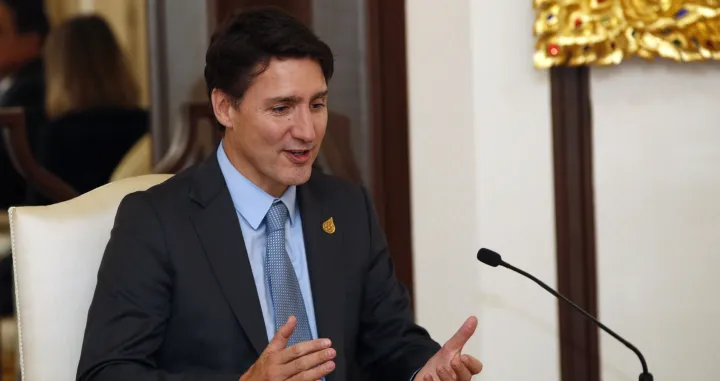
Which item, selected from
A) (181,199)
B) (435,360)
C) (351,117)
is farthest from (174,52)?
(435,360)

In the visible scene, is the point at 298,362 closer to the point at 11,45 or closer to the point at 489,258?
the point at 489,258

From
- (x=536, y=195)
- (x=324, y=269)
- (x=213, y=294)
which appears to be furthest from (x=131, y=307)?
(x=536, y=195)

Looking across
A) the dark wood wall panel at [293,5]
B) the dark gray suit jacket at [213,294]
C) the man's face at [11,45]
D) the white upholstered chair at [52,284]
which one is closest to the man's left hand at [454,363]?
the dark gray suit jacket at [213,294]

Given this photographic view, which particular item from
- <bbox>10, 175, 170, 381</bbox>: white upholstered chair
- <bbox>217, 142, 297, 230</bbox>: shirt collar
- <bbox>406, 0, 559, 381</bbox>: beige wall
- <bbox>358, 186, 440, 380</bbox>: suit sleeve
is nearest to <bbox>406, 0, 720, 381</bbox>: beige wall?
<bbox>406, 0, 559, 381</bbox>: beige wall

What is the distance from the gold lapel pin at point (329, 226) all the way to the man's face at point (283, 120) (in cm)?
16

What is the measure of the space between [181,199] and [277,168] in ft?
0.63

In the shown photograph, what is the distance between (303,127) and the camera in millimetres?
1881

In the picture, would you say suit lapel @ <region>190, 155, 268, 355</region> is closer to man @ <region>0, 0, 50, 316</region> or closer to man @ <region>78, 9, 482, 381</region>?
man @ <region>78, 9, 482, 381</region>

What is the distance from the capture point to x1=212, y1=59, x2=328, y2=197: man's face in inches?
73.9

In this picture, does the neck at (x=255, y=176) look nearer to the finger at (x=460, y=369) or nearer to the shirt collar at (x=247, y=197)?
the shirt collar at (x=247, y=197)

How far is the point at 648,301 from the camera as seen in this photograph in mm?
2785

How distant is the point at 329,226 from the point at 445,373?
1.31 feet

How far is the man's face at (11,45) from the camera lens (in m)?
2.60

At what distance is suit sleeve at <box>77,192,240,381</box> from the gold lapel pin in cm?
34
